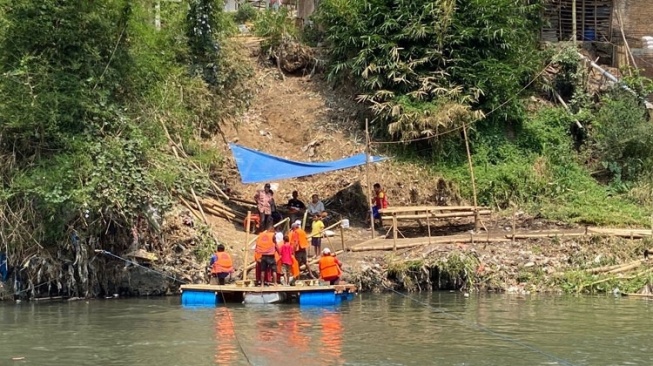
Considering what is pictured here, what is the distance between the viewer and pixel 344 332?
13.8m

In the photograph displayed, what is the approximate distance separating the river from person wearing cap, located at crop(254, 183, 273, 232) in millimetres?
3957

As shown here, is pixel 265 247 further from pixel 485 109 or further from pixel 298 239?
pixel 485 109

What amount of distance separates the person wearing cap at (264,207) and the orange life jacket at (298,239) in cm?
338

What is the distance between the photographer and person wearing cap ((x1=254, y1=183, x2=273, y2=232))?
68.5 ft

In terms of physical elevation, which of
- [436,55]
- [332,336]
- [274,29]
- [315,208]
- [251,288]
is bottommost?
[332,336]

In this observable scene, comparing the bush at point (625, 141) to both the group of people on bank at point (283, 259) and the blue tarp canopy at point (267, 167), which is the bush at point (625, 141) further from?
the group of people on bank at point (283, 259)

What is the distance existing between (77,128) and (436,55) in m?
11.7

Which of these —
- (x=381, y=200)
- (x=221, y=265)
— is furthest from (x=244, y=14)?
(x=221, y=265)

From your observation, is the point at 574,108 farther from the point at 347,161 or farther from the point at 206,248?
the point at 206,248

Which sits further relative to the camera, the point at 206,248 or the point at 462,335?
the point at 206,248

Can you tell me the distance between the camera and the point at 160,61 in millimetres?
20062

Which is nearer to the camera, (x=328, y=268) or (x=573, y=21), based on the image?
(x=328, y=268)

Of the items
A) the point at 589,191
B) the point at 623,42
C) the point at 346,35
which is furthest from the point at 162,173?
the point at 623,42

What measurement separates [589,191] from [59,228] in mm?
14673
